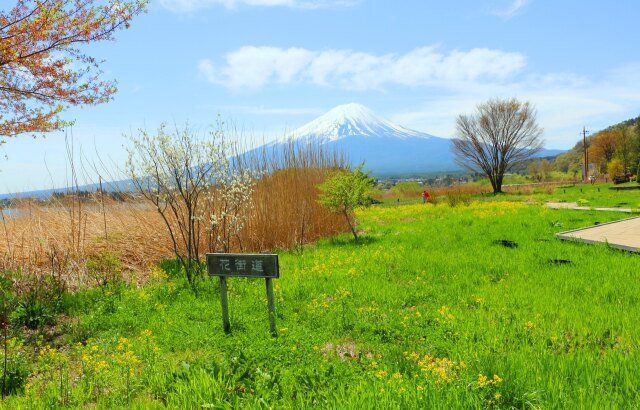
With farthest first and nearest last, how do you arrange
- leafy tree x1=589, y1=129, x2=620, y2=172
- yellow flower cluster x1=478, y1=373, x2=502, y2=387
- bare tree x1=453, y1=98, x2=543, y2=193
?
leafy tree x1=589, y1=129, x2=620, y2=172
bare tree x1=453, y1=98, x2=543, y2=193
yellow flower cluster x1=478, y1=373, x2=502, y2=387

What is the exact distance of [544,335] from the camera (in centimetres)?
413

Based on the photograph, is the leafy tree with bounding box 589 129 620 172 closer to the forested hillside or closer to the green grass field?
the forested hillside

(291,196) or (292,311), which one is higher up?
(291,196)

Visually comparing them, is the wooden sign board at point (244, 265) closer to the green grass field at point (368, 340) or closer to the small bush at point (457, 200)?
the green grass field at point (368, 340)

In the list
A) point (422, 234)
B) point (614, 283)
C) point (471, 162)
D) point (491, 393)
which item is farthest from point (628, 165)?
point (491, 393)

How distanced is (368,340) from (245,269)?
5.25 feet

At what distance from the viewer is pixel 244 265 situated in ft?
15.7

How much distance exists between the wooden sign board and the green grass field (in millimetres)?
617

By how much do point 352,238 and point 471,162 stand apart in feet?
113

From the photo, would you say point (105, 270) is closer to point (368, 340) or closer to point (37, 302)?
point (37, 302)

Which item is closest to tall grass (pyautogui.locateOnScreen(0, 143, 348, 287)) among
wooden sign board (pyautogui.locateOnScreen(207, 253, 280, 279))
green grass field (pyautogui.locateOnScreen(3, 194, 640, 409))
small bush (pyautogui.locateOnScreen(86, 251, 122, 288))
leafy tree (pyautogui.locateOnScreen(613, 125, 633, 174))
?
small bush (pyautogui.locateOnScreen(86, 251, 122, 288))

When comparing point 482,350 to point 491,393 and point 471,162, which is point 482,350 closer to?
point 491,393

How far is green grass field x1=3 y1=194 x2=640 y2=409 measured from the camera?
3045mm

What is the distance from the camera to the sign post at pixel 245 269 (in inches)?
180
